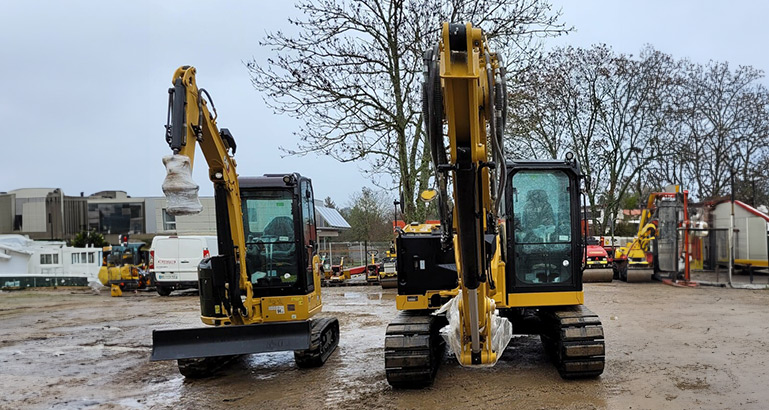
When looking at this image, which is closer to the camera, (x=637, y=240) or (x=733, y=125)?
(x=637, y=240)

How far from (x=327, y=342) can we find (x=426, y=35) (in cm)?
1213

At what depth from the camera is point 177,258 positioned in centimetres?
2000

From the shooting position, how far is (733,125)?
109ft

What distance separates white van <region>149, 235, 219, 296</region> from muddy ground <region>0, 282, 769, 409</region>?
5911mm

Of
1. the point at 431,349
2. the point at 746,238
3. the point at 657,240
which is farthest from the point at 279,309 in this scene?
the point at 746,238

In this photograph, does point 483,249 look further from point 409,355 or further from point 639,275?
point 639,275

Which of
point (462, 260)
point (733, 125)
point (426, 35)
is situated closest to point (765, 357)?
point (462, 260)

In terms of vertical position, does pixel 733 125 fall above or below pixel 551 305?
above

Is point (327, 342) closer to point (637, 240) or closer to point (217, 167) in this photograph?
point (217, 167)

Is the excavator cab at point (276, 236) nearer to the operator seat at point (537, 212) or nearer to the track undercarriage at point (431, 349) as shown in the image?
the track undercarriage at point (431, 349)

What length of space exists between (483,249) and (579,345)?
85.3 inches

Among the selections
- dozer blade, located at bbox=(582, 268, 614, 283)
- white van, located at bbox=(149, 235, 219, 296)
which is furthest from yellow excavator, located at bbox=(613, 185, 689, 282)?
white van, located at bbox=(149, 235, 219, 296)

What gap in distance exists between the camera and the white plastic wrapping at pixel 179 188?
5664 mm

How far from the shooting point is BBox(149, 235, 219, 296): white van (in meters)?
19.9
